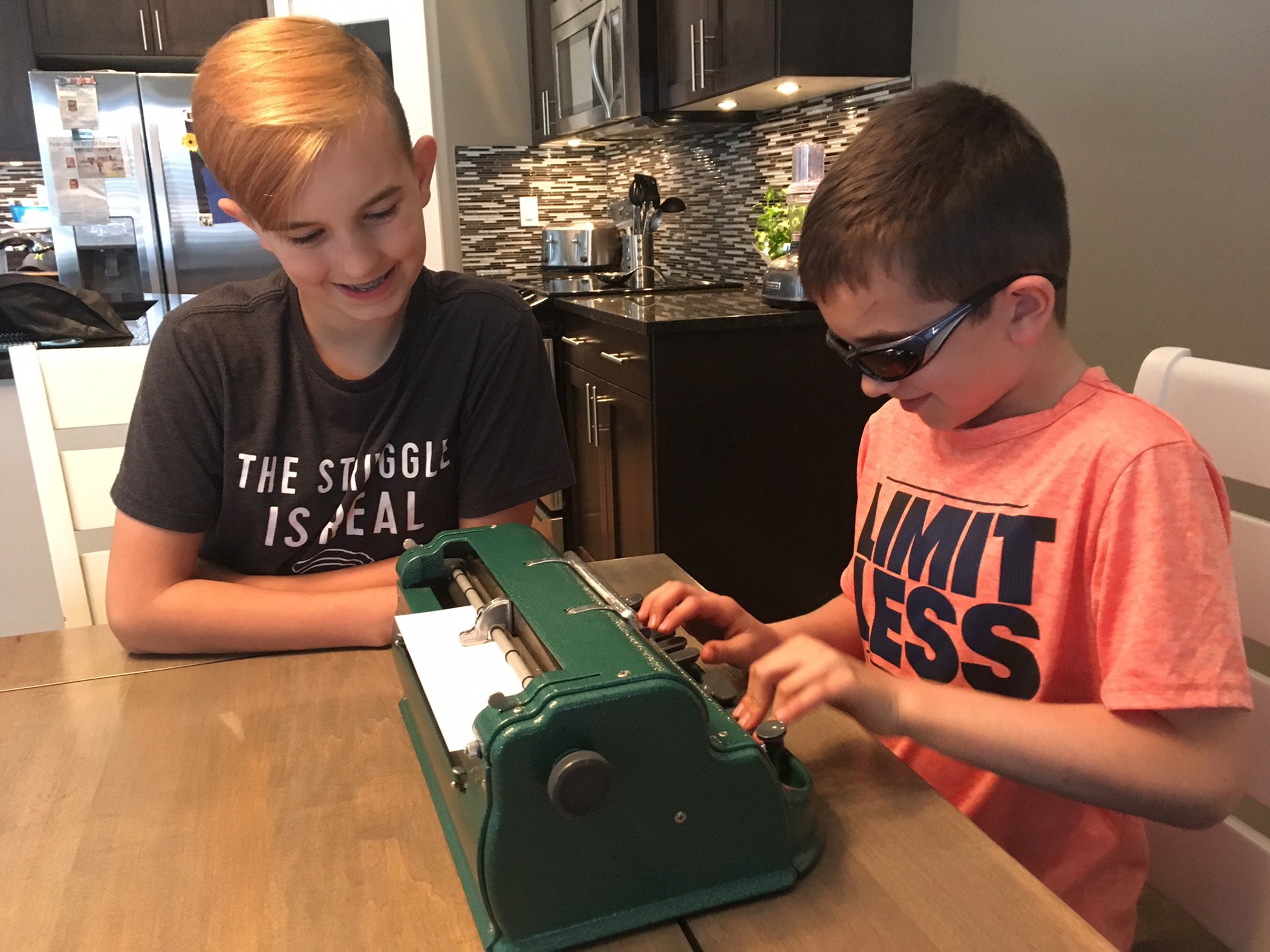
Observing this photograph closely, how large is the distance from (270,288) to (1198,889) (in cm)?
121

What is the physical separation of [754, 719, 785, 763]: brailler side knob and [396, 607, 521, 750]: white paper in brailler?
17 centimetres

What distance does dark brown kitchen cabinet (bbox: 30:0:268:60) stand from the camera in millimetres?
4020

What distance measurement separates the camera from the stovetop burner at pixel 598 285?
10.2 ft

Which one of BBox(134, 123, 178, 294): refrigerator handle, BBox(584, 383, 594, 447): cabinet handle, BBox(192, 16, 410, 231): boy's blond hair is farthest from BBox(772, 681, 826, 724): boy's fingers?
Result: BBox(134, 123, 178, 294): refrigerator handle

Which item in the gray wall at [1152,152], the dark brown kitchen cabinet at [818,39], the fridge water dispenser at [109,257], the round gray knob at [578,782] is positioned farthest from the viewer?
the fridge water dispenser at [109,257]

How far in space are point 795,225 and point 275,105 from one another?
1.77m

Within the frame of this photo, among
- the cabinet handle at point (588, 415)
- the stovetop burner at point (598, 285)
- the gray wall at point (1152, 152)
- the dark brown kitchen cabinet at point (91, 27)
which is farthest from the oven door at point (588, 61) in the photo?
the dark brown kitchen cabinet at point (91, 27)

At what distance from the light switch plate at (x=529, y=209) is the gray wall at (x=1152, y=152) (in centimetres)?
271

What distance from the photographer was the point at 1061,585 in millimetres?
818

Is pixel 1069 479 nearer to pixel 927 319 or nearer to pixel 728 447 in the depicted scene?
pixel 927 319

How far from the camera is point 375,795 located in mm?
747

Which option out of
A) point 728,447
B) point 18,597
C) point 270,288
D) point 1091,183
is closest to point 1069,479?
point 270,288

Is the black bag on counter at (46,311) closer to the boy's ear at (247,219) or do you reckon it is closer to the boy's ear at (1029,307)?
the boy's ear at (247,219)

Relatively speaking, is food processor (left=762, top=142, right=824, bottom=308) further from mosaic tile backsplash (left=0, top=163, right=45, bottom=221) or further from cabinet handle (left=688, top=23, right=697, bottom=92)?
mosaic tile backsplash (left=0, top=163, right=45, bottom=221)
